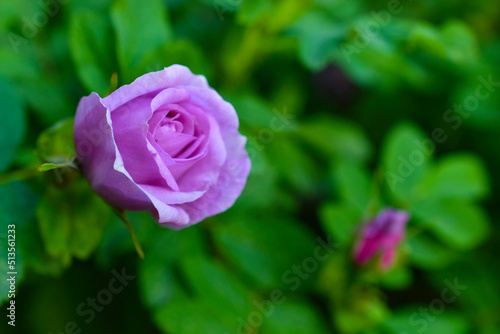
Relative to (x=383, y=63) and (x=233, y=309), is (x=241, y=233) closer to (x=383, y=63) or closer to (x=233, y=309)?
(x=233, y=309)

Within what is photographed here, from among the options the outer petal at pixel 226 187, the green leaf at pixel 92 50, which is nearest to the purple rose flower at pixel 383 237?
the outer petal at pixel 226 187

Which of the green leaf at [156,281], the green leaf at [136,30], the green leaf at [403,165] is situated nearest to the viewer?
the green leaf at [136,30]

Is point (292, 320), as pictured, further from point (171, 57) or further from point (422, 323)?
point (171, 57)

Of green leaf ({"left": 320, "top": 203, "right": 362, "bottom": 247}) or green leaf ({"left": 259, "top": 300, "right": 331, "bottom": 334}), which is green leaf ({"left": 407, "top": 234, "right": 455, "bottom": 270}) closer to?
green leaf ({"left": 320, "top": 203, "right": 362, "bottom": 247})

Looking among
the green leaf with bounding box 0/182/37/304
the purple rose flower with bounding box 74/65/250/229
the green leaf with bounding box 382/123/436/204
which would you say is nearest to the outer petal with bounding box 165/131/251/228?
the purple rose flower with bounding box 74/65/250/229

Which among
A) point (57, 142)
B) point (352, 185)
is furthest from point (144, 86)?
point (352, 185)

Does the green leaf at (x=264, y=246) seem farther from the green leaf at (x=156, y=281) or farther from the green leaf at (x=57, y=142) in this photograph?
the green leaf at (x=57, y=142)
